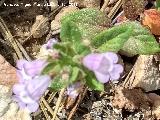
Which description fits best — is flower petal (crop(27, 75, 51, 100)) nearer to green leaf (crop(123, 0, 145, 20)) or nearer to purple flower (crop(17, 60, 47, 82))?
purple flower (crop(17, 60, 47, 82))

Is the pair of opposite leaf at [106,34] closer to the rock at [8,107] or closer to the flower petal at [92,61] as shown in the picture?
the flower petal at [92,61]

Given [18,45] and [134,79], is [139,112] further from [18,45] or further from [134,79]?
[18,45]

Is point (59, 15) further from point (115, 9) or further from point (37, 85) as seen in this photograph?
point (37, 85)

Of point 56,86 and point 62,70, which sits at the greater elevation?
point 62,70

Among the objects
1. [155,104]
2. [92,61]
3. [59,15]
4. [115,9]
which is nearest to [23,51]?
[59,15]

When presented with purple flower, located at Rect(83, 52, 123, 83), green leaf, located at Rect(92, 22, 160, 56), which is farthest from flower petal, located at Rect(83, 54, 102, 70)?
green leaf, located at Rect(92, 22, 160, 56)

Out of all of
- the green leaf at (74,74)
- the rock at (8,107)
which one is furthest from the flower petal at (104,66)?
the rock at (8,107)

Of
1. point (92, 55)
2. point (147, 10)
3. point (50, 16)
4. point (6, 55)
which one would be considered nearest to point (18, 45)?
point (6, 55)
